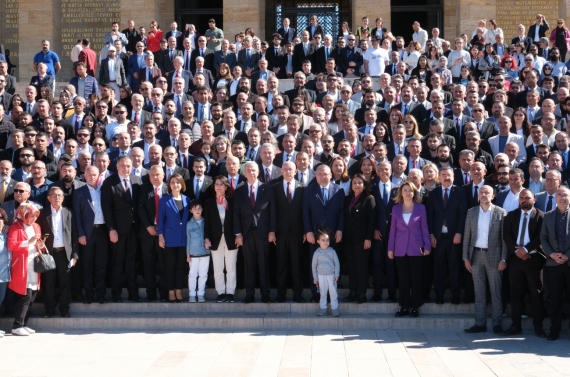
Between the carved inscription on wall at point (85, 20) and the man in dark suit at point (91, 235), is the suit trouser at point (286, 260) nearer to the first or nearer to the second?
the man in dark suit at point (91, 235)

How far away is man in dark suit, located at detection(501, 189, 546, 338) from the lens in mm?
10258

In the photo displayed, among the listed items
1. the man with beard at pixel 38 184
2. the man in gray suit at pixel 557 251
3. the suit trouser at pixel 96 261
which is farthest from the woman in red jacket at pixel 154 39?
the man in gray suit at pixel 557 251

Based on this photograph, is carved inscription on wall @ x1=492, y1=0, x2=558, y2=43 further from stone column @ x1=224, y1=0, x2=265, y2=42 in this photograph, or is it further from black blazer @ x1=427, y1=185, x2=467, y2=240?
black blazer @ x1=427, y1=185, x2=467, y2=240

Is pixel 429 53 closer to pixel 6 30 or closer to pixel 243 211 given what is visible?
pixel 243 211

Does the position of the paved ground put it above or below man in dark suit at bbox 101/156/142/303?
below

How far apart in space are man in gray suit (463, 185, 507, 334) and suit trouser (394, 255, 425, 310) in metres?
0.68

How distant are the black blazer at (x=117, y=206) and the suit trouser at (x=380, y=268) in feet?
12.1

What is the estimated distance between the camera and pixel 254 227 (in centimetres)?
1148

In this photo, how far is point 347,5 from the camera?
30141 millimetres

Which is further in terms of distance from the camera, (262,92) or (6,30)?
(6,30)

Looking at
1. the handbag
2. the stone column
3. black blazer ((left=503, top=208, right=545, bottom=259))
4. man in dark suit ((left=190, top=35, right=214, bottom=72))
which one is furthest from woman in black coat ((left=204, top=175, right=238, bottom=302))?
the stone column

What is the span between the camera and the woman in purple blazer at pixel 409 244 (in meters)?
10.9

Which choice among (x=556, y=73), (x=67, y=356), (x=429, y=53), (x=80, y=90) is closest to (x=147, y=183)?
(x=67, y=356)

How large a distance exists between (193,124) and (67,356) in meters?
5.87
